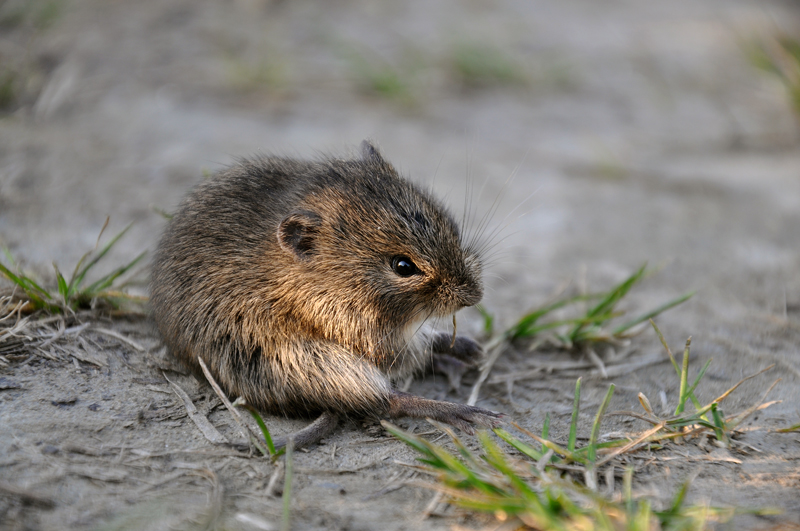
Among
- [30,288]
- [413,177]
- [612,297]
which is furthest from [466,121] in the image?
[30,288]

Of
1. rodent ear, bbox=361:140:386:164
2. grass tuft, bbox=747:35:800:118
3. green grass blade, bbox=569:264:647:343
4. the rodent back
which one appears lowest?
green grass blade, bbox=569:264:647:343

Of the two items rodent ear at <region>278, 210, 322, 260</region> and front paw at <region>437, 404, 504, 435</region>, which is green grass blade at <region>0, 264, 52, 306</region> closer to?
rodent ear at <region>278, 210, 322, 260</region>

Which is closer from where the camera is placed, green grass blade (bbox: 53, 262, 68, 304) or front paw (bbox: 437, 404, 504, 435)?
front paw (bbox: 437, 404, 504, 435)

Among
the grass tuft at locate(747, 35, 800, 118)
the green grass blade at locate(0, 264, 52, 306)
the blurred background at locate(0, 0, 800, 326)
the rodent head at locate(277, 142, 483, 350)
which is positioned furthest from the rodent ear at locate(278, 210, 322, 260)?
the grass tuft at locate(747, 35, 800, 118)

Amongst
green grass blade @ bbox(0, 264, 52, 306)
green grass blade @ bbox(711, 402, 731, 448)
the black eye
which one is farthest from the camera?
green grass blade @ bbox(0, 264, 52, 306)

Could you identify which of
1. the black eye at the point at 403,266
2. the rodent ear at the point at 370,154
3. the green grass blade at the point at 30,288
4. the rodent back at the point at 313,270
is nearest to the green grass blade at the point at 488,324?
the rodent back at the point at 313,270

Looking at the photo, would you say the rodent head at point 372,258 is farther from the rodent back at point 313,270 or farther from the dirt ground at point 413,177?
the dirt ground at point 413,177

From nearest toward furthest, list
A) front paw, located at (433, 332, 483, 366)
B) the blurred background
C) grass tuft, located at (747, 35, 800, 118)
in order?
front paw, located at (433, 332, 483, 366) → the blurred background → grass tuft, located at (747, 35, 800, 118)
